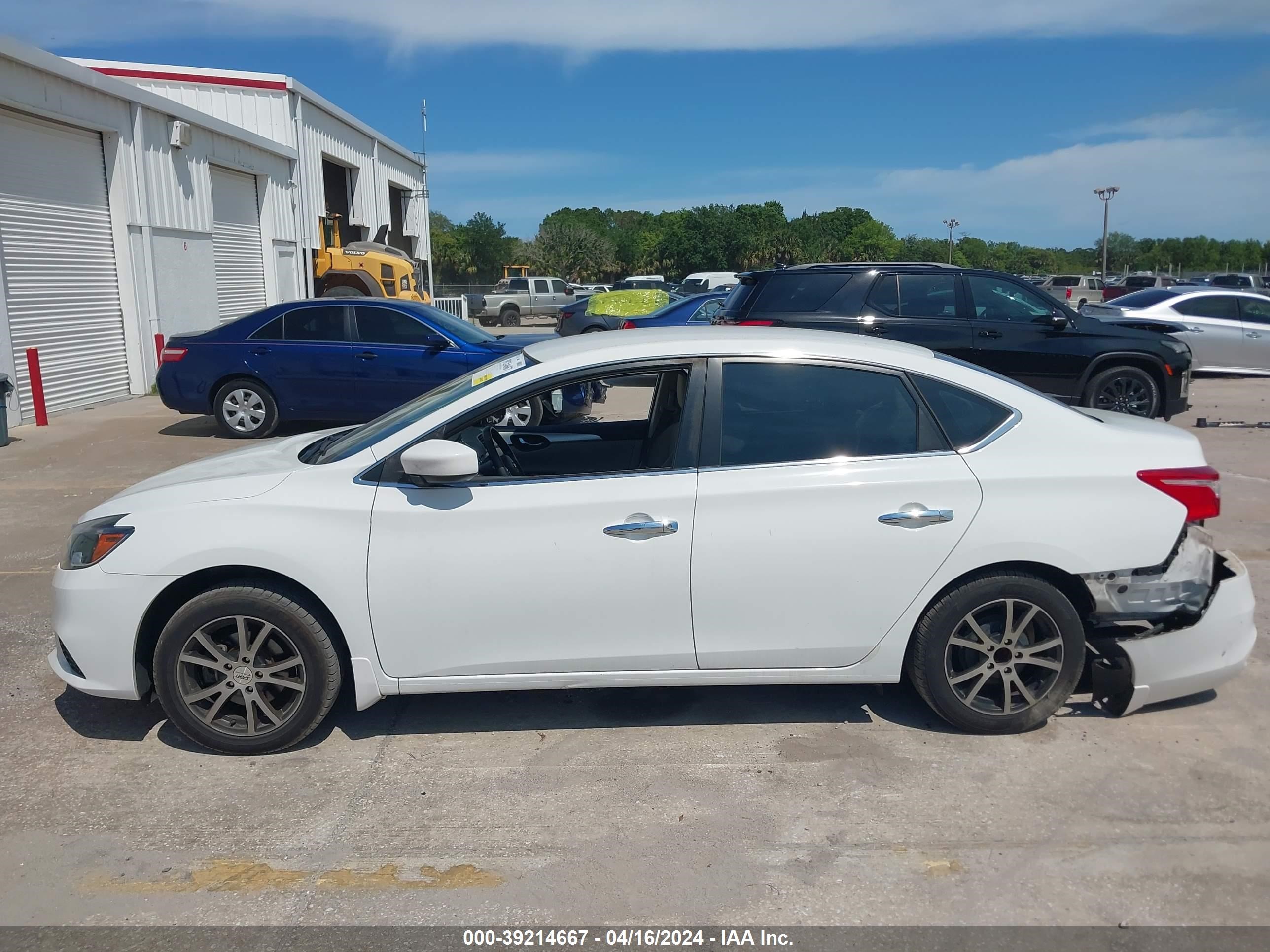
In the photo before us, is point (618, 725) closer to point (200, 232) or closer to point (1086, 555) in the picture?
point (1086, 555)

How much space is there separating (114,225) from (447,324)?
7.34m

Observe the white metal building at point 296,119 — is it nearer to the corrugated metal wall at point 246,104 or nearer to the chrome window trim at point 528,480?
the corrugated metal wall at point 246,104

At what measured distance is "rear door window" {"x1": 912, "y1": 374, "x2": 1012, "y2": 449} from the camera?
4074 millimetres

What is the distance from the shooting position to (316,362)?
1120cm

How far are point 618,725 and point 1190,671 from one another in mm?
2351

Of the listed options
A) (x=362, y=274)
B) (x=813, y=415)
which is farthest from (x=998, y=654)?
(x=362, y=274)

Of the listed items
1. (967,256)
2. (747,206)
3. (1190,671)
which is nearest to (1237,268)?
(967,256)

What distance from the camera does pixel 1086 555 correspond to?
396 cm

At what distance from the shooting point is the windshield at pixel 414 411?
4129mm

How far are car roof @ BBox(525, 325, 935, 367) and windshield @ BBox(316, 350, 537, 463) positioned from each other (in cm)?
15

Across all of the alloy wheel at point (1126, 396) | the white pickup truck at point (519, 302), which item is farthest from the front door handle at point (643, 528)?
the white pickup truck at point (519, 302)

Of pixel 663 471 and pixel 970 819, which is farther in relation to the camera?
pixel 663 471

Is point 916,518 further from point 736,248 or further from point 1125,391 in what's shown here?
point 736,248

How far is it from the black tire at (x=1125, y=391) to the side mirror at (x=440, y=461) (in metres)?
9.24
